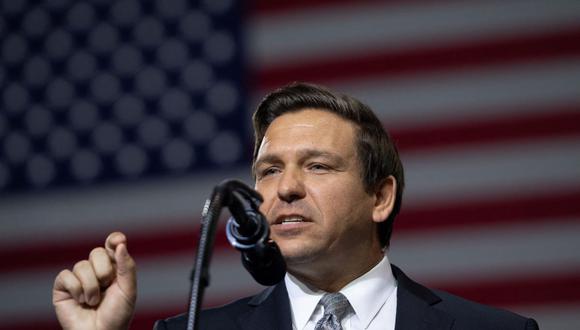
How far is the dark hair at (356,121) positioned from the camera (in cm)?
254

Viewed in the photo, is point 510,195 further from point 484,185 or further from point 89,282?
point 89,282

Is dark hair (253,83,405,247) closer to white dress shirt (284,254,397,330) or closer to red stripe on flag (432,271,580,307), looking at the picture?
white dress shirt (284,254,397,330)

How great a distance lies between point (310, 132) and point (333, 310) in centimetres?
44

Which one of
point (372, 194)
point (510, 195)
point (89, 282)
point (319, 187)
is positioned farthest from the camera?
point (510, 195)

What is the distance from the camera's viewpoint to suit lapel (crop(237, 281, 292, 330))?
237 cm

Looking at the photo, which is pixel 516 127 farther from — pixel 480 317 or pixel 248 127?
pixel 480 317

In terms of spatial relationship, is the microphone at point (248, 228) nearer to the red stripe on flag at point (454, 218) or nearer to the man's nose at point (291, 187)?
the man's nose at point (291, 187)

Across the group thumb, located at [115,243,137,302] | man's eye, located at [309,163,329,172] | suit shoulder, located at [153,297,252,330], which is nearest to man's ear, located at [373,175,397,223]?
man's eye, located at [309,163,329,172]

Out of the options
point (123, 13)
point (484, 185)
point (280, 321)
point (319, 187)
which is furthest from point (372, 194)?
point (123, 13)

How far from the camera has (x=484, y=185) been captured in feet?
12.3

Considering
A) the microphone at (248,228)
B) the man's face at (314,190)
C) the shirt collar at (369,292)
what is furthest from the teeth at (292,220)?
the microphone at (248,228)

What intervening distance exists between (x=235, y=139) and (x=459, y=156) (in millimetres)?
932

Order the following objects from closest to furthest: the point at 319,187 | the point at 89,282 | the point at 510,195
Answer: the point at 89,282
the point at 319,187
the point at 510,195


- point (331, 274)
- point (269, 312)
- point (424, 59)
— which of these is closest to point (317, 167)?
point (331, 274)
